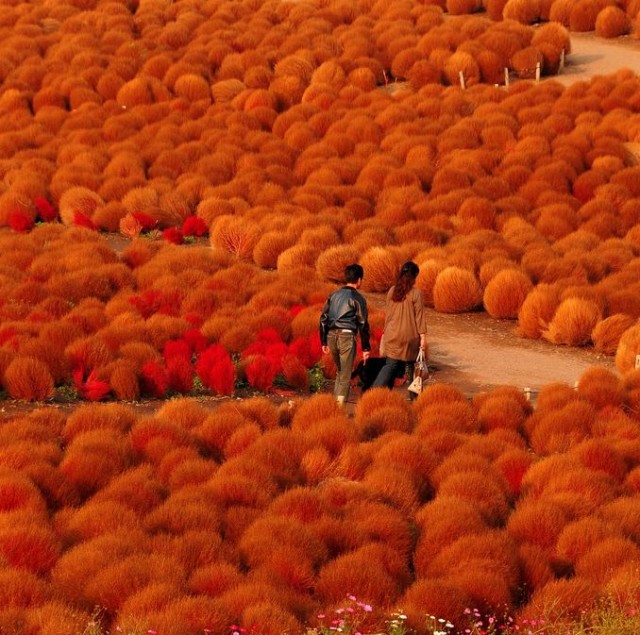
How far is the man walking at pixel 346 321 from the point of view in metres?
11.3

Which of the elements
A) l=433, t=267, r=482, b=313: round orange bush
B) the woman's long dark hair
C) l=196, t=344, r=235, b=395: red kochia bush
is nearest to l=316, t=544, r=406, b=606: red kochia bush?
the woman's long dark hair

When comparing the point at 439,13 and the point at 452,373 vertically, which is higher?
the point at 439,13

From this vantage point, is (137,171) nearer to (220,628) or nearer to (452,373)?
(452,373)

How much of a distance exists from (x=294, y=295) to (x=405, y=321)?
4.35m

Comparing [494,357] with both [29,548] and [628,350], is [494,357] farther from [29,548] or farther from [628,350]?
[29,548]

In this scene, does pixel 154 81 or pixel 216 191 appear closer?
pixel 216 191

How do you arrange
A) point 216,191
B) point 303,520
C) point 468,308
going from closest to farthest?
1. point 303,520
2. point 468,308
3. point 216,191

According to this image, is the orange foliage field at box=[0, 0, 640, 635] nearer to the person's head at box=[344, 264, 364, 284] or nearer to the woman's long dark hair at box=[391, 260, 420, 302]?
the woman's long dark hair at box=[391, 260, 420, 302]

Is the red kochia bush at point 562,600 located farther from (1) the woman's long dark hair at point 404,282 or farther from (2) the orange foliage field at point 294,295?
(1) the woman's long dark hair at point 404,282

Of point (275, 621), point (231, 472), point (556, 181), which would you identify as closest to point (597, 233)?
point (556, 181)

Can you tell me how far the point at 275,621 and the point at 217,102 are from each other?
67.1 feet

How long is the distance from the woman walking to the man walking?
240 millimetres

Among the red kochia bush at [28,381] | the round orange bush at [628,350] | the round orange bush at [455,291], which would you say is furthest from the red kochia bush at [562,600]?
the round orange bush at [455,291]

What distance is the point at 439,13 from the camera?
30.9 meters
